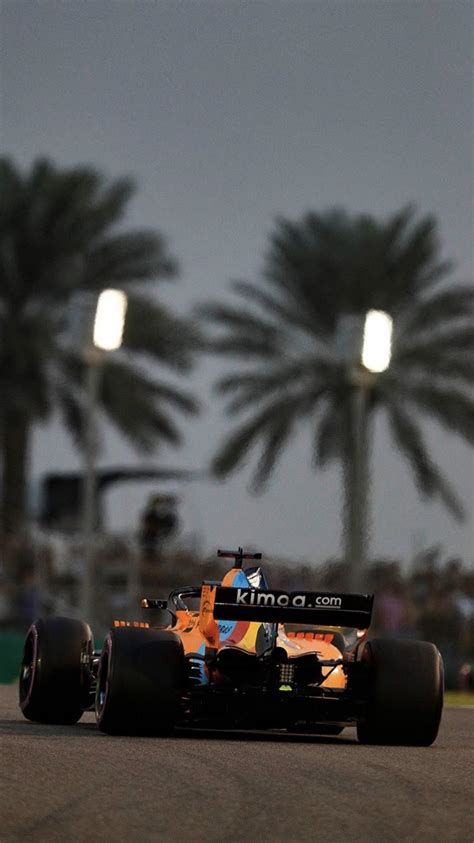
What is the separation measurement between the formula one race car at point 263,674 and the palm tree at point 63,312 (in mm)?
22057

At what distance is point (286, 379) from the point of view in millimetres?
34969

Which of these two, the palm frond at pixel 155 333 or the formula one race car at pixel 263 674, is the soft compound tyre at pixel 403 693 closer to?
the formula one race car at pixel 263 674

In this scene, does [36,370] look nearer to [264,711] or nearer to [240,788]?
[264,711]

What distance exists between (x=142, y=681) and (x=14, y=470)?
2418 centimetres

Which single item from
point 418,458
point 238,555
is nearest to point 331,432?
point 418,458

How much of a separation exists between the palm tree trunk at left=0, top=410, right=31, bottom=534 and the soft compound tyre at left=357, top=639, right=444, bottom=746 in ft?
76.0

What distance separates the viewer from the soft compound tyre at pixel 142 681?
11.0 m

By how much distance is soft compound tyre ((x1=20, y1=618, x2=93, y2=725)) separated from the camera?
12.2 meters

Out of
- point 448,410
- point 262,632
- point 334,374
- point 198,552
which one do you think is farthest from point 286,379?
point 262,632

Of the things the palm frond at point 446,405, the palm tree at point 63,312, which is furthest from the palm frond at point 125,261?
the palm frond at point 446,405

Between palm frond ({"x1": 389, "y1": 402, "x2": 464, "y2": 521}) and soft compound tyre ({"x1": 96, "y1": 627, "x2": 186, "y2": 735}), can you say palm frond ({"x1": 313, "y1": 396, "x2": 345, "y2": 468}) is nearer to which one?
palm frond ({"x1": 389, "y1": 402, "x2": 464, "y2": 521})

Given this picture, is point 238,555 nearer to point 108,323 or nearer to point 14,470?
point 108,323

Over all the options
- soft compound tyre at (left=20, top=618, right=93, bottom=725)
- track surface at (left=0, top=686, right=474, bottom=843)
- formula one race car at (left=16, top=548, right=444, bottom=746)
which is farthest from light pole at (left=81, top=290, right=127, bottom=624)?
track surface at (left=0, top=686, right=474, bottom=843)

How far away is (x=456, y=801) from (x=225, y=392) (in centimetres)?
2736
